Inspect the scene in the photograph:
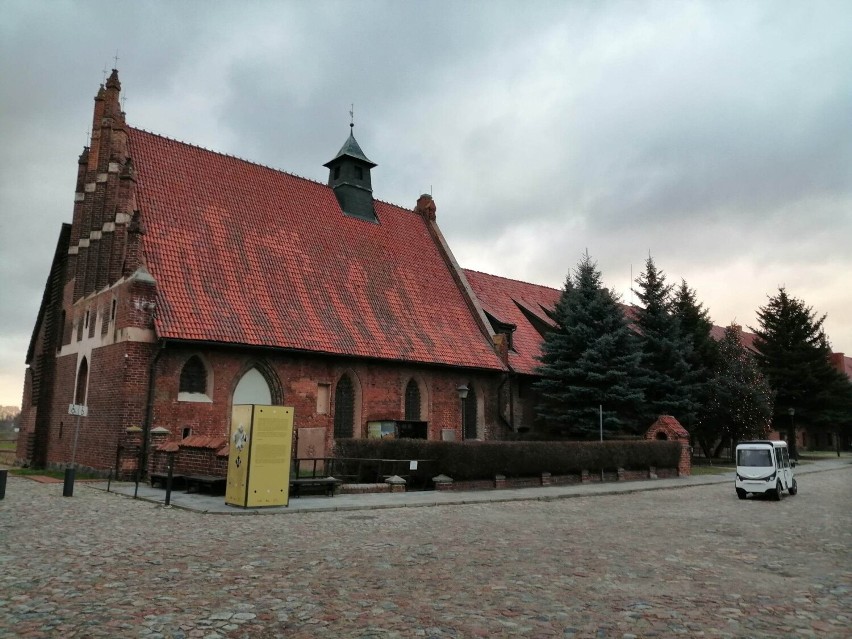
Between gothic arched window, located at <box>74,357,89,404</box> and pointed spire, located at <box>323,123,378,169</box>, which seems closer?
gothic arched window, located at <box>74,357,89,404</box>

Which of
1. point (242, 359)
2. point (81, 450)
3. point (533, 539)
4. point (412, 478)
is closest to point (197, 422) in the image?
point (242, 359)

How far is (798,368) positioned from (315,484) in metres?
44.2

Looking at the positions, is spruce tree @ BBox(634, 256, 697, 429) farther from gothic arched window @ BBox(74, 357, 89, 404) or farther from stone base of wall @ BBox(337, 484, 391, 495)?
gothic arched window @ BBox(74, 357, 89, 404)

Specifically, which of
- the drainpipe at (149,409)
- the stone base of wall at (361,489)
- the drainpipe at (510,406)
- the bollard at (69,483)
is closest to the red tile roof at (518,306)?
the drainpipe at (510,406)

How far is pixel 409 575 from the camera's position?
787cm

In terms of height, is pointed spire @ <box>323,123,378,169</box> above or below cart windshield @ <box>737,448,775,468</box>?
above

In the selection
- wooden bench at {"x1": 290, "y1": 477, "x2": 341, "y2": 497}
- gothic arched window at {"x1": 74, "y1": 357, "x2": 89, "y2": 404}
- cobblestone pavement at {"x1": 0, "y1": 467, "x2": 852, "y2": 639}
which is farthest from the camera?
gothic arched window at {"x1": 74, "y1": 357, "x2": 89, "y2": 404}

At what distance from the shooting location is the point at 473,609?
251 inches

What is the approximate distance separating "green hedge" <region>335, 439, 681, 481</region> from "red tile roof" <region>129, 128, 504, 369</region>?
186 inches

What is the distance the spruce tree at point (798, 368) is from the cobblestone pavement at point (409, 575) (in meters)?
39.1

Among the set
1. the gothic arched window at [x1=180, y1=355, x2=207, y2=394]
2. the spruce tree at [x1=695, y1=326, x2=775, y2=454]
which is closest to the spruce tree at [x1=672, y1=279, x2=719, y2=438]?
the spruce tree at [x1=695, y1=326, x2=775, y2=454]

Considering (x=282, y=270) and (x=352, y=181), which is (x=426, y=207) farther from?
(x=282, y=270)

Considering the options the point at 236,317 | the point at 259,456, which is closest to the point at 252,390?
the point at 236,317

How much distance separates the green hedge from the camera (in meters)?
19.8
